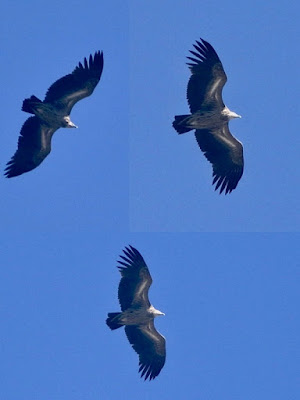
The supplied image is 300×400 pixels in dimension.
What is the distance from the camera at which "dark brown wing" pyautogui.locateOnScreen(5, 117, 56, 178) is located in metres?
28.6

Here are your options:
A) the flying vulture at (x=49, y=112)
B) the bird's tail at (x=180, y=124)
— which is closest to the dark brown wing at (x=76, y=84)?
the flying vulture at (x=49, y=112)

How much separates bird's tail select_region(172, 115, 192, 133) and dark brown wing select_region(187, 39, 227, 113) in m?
0.30

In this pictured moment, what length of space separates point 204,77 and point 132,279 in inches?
178

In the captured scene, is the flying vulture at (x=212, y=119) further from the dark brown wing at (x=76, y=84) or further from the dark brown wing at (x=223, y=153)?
the dark brown wing at (x=76, y=84)

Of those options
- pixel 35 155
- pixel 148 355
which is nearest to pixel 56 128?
pixel 35 155

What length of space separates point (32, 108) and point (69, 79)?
40.0 inches

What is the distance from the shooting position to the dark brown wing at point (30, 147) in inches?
1127

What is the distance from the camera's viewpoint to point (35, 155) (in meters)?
28.9

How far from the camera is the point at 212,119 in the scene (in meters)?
28.0

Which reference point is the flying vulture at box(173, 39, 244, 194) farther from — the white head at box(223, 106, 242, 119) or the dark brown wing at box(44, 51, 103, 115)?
the dark brown wing at box(44, 51, 103, 115)

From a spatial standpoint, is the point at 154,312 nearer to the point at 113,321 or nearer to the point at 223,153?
the point at 113,321

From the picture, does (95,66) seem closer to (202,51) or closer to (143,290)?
(202,51)

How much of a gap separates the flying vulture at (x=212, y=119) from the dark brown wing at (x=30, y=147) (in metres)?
3.09

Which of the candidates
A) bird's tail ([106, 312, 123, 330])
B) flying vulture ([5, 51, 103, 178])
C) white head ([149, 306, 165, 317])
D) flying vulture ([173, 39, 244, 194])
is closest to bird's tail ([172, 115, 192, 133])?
flying vulture ([173, 39, 244, 194])
